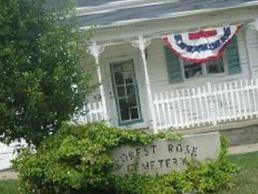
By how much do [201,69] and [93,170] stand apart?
935 centimetres

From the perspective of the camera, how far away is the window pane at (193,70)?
16.6 m

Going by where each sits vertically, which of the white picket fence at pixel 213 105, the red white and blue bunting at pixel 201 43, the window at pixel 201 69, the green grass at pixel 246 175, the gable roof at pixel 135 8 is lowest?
the green grass at pixel 246 175

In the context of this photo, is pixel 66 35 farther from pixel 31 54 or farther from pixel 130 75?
pixel 130 75

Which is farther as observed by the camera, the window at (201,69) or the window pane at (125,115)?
the window pane at (125,115)

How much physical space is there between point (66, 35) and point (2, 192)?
3196mm

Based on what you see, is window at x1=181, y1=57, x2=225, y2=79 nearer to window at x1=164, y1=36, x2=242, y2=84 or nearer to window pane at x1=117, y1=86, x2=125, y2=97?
window at x1=164, y1=36, x2=242, y2=84

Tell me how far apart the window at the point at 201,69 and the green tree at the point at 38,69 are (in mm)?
8088

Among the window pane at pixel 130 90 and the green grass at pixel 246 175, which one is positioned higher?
the window pane at pixel 130 90

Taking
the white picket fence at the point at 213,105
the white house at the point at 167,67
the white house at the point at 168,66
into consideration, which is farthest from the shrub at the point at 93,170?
the white picket fence at the point at 213,105

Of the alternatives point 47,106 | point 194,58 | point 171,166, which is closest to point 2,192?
point 47,106

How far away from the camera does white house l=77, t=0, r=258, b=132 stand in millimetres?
14688

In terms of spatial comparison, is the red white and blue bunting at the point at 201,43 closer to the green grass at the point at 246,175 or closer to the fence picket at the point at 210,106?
the fence picket at the point at 210,106

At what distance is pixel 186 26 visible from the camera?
1545 centimetres

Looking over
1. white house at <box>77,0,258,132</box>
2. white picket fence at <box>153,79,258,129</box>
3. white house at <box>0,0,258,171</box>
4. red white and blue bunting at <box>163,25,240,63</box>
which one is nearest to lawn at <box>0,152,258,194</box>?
white picket fence at <box>153,79,258,129</box>
